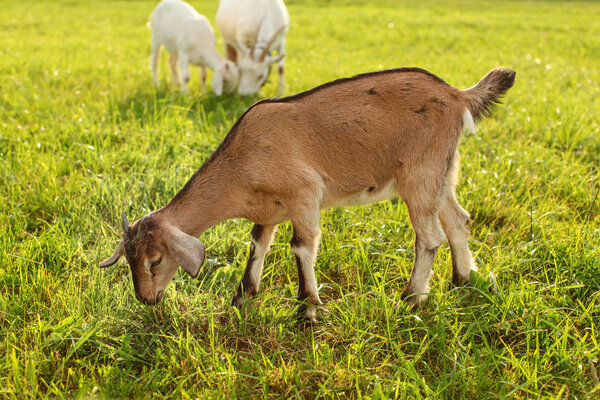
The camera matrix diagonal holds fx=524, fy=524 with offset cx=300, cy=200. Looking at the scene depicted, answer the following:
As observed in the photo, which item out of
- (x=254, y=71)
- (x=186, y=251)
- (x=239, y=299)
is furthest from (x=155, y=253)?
(x=254, y=71)

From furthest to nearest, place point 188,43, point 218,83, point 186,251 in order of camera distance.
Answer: point 188,43
point 218,83
point 186,251

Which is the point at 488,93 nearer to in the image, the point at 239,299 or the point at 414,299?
the point at 414,299

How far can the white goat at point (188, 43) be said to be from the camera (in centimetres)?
700

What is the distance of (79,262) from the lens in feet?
10.8

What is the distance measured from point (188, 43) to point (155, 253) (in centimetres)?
524

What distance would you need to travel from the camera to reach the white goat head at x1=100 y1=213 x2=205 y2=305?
249 cm

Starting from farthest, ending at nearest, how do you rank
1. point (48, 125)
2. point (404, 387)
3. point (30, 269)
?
point (48, 125)
point (30, 269)
point (404, 387)

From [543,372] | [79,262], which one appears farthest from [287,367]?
[79,262]

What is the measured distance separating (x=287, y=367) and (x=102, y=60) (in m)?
7.84

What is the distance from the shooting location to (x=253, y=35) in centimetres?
794

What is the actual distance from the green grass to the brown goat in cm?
24

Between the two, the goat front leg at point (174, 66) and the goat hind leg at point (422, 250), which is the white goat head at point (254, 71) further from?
the goat hind leg at point (422, 250)

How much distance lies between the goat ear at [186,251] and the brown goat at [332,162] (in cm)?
17

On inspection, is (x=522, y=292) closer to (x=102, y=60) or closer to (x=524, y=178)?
(x=524, y=178)
